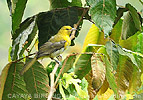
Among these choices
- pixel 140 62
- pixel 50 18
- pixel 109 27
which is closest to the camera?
pixel 109 27

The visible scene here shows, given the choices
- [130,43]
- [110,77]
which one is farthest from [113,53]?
[130,43]

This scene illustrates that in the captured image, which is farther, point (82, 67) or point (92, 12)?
point (82, 67)

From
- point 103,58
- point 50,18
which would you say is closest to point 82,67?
point 103,58

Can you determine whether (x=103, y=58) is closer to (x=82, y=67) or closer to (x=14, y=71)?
(x=82, y=67)

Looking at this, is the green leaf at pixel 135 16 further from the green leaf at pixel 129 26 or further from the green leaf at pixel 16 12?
the green leaf at pixel 16 12

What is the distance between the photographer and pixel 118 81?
916 mm

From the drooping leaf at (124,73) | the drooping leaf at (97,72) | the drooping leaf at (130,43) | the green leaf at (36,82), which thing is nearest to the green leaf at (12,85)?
the green leaf at (36,82)

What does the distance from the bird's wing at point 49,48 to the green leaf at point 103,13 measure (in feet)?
0.58

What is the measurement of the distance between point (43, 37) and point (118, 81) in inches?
11.2

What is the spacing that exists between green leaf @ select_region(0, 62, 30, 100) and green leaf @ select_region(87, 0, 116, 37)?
26cm

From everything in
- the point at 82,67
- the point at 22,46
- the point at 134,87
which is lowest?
the point at 134,87

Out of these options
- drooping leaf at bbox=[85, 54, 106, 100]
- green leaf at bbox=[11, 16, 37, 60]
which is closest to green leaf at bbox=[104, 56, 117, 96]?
drooping leaf at bbox=[85, 54, 106, 100]

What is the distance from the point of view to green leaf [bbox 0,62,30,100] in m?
0.77

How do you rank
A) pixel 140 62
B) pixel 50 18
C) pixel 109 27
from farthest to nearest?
pixel 140 62, pixel 50 18, pixel 109 27
